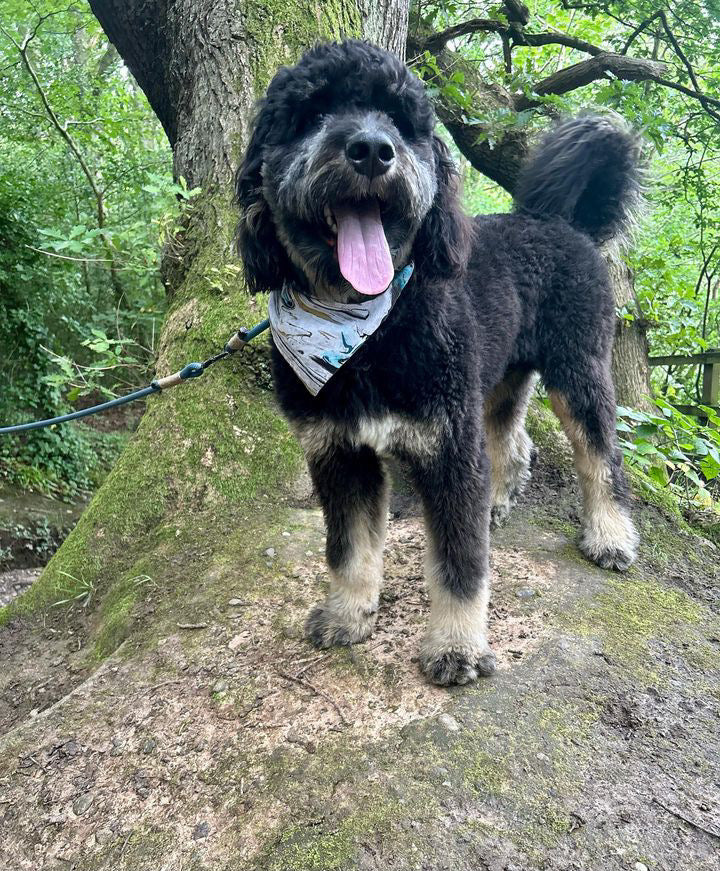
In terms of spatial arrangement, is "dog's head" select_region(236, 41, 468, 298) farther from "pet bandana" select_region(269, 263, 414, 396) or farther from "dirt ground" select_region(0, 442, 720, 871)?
"dirt ground" select_region(0, 442, 720, 871)

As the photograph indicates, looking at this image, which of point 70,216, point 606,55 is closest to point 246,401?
point 606,55

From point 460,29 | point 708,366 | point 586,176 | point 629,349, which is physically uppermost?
point 460,29

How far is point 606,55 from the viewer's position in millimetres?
6168

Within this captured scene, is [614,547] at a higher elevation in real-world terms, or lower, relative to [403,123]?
lower

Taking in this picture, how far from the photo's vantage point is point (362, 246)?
2490 mm

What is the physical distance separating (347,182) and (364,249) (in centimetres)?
26

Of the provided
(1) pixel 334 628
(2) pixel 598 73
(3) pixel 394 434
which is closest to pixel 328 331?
(3) pixel 394 434

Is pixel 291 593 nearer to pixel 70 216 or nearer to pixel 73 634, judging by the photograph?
pixel 73 634

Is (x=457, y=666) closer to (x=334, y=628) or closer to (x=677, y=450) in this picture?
(x=334, y=628)

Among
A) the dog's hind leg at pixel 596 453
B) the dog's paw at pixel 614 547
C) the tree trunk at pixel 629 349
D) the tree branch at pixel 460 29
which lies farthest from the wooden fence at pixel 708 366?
the dog's paw at pixel 614 547

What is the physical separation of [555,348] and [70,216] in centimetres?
890

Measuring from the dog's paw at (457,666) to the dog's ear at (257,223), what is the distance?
1.85 meters

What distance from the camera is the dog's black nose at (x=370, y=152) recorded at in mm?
2289

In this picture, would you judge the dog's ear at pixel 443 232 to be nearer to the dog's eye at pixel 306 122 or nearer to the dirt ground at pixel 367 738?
the dog's eye at pixel 306 122
